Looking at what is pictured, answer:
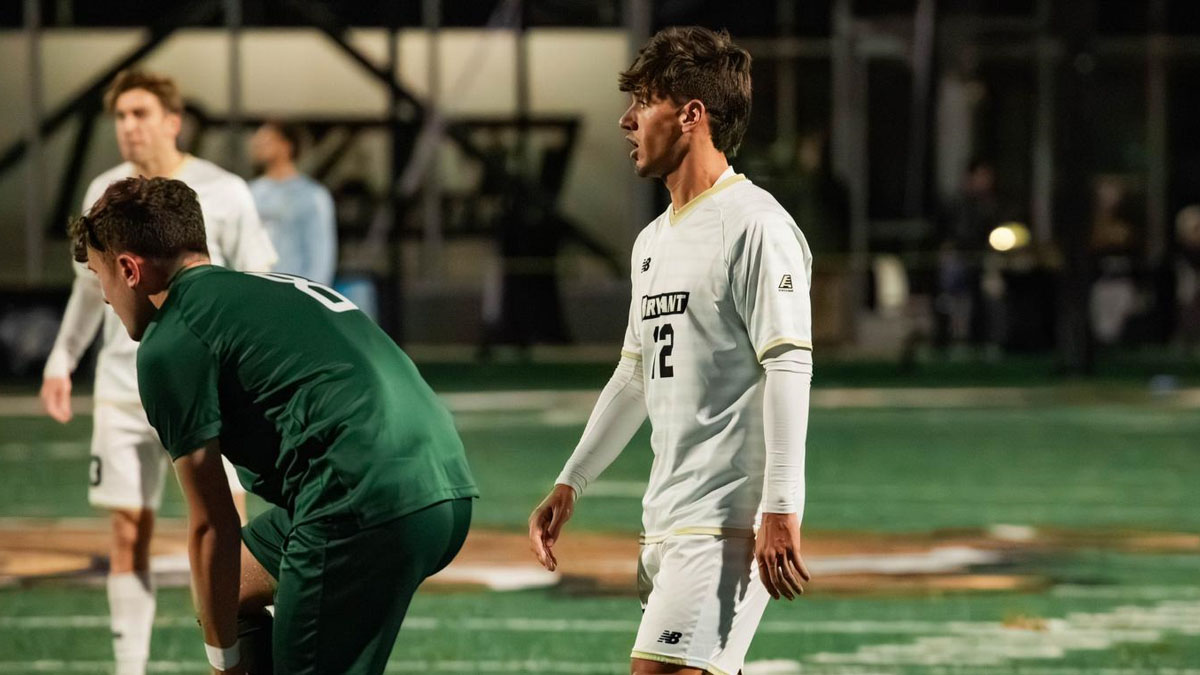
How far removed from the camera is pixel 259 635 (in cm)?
504

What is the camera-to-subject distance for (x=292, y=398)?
461 centimetres

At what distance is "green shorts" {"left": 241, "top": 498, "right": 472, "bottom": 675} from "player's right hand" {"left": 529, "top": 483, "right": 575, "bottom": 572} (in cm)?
50

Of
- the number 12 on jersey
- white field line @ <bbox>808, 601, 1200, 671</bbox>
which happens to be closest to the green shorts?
the number 12 on jersey

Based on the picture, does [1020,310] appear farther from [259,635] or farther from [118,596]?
[259,635]

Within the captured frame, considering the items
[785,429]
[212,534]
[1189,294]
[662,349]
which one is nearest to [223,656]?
[212,534]

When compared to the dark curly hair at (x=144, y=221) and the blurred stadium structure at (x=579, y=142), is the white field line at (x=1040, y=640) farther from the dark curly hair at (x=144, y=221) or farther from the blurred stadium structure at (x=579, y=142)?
the blurred stadium structure at (x=579, y=142)

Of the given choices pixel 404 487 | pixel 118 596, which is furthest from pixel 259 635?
pixel 118 596

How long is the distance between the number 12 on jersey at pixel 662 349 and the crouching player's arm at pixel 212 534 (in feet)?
3.37

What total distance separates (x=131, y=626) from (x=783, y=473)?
323cm

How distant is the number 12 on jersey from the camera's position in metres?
4.94

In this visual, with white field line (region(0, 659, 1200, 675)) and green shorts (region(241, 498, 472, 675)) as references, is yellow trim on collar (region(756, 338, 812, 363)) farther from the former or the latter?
white field line (region(0, 659, 1200, 675))

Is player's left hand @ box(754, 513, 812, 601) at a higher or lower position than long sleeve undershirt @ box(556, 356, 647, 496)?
lower

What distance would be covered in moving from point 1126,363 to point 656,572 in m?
20.6

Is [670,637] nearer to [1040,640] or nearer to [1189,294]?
[1040,640]
